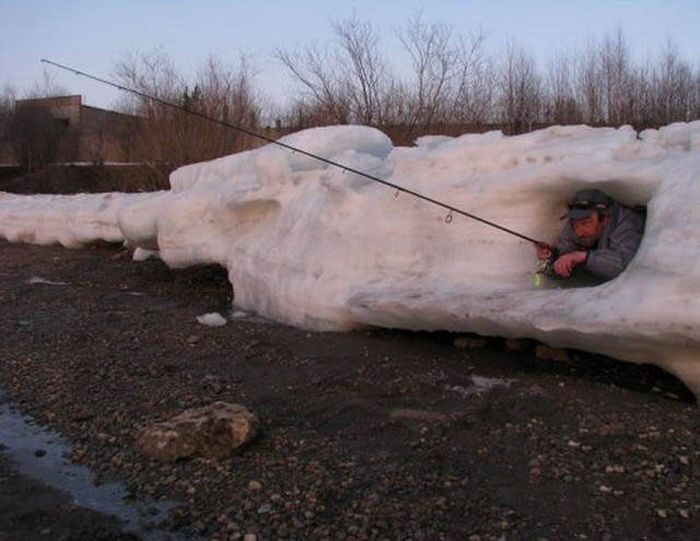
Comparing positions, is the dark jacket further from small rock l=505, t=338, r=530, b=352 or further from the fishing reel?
small rock l=505, t=338, r=530, b=352

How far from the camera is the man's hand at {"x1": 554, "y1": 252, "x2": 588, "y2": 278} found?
4875 mm

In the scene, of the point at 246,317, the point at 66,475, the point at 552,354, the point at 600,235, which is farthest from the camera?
the point at 246,317

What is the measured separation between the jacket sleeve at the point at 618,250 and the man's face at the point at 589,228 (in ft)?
0.29

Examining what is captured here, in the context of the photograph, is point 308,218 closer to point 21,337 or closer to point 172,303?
point 172,303

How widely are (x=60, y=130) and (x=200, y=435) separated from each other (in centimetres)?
2736

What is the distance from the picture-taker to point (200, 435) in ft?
13.4

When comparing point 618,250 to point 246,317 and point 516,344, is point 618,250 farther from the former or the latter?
point 246,317

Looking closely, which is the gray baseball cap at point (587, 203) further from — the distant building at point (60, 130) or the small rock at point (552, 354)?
the distant building at point (60, 130)

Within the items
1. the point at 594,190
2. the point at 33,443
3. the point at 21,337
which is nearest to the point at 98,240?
the point at 21,337

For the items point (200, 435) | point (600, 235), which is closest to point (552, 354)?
point (600, 235)

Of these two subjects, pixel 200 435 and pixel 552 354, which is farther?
pixel 552 354

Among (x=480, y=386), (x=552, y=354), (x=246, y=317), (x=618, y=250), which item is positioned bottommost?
(x=480, y=386)

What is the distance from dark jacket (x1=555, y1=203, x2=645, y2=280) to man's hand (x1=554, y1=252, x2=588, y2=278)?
0.05 meters

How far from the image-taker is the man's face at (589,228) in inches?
191
